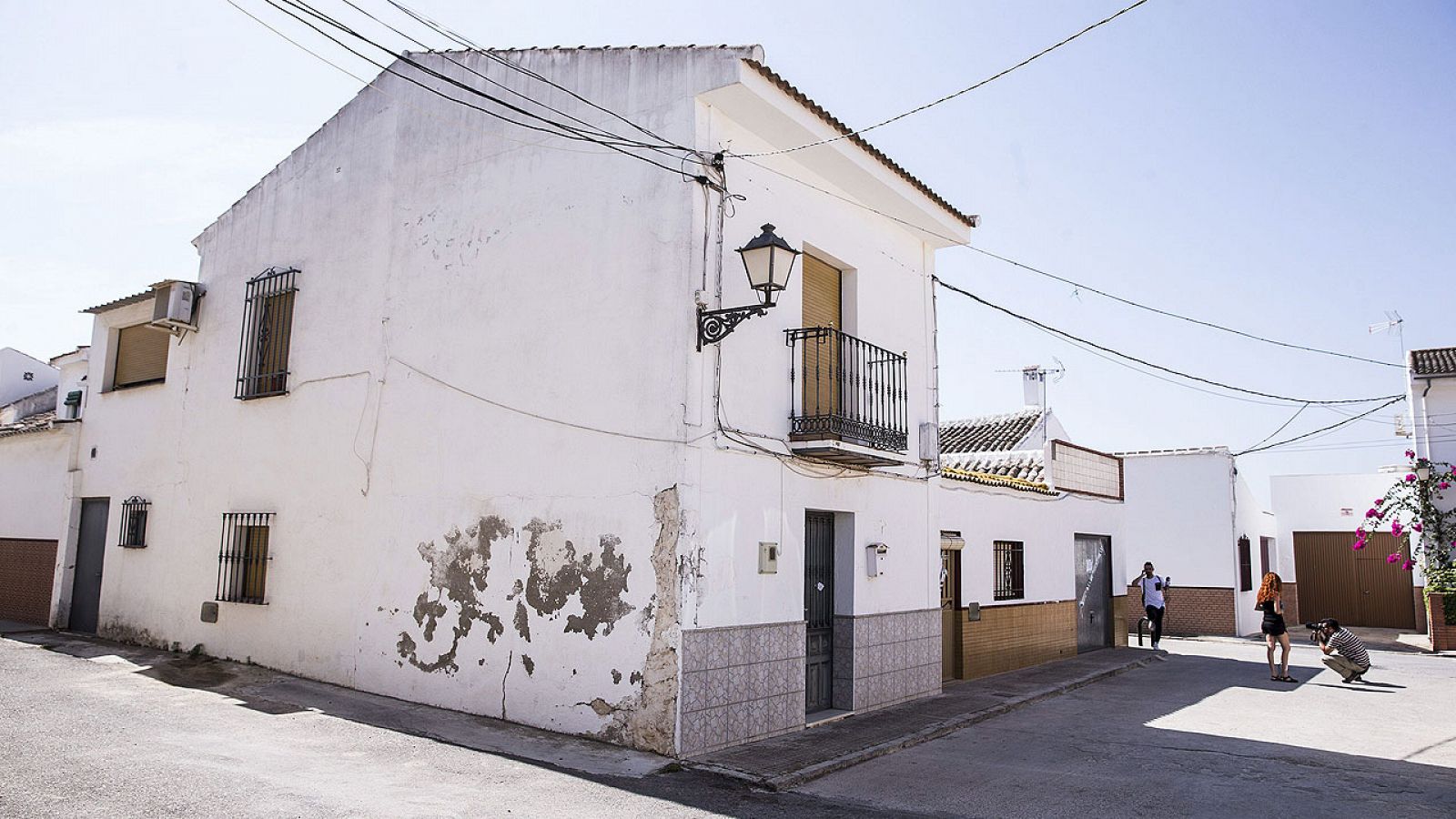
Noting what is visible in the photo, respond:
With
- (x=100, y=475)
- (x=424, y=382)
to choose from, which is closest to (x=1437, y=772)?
(x=424, y=382)

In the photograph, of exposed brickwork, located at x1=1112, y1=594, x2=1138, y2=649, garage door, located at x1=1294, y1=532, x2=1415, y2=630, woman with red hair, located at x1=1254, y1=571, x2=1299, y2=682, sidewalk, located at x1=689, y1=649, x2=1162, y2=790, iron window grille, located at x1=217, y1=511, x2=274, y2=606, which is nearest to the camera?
sidewalk, located at x1=689, y1=649, x2=1162, y2=790

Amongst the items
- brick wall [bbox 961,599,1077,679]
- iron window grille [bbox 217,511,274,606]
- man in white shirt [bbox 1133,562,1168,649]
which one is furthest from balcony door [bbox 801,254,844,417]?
man in white shirt [bbox 1133,562,1168,649]

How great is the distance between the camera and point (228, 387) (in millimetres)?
11359

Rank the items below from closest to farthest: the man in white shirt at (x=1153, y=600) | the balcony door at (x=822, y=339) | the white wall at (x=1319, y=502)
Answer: the balcony door at (x=822, y=339), the man in white shirt at (x=1153, y=600), the white wall at (x=1319, y=502)

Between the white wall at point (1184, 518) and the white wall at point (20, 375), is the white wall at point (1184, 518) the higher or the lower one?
the lower one

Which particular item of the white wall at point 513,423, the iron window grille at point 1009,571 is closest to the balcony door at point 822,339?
the white wall at point 513,423

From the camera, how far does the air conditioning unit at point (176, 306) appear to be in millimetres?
11758

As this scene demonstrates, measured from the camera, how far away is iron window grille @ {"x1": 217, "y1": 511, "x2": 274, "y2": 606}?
1057 cm

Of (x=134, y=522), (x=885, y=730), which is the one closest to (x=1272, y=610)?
(x=885, y=730)

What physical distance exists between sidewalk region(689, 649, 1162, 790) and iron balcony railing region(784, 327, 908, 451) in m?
2.68

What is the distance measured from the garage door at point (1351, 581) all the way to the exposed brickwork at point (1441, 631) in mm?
5469

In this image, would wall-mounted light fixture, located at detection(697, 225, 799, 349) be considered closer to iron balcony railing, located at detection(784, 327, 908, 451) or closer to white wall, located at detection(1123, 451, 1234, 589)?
iron balcony railing, located at detection(784, 327, 908, 451)

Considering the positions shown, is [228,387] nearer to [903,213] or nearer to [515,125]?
A: [515,125]

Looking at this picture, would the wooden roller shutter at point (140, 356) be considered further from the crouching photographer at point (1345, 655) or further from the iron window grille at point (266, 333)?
the crouching photographer at point (1345, 655)
